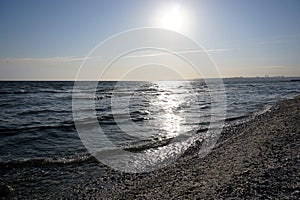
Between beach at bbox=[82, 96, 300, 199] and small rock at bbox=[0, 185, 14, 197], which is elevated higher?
beach at bbox=[82, 96, 300, 199]

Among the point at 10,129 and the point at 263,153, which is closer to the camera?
the point at 263,153

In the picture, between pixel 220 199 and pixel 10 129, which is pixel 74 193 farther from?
pixel 10 129

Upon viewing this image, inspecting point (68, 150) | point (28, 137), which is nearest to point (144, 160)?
point (68, 150)

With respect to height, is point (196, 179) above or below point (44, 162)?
above

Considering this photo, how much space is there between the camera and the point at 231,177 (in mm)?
5902

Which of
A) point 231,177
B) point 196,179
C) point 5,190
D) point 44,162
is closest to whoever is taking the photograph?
point 231,177

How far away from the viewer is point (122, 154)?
11.0 meters

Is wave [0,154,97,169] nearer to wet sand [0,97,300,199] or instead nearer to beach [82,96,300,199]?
wet sand [0,97,300,199]

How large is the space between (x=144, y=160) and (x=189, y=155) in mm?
1713

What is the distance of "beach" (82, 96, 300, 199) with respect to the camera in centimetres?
504

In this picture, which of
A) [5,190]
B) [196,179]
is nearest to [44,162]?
[5,190]

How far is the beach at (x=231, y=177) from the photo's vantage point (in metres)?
5.04

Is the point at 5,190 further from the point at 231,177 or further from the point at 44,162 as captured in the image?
the point at 231,177

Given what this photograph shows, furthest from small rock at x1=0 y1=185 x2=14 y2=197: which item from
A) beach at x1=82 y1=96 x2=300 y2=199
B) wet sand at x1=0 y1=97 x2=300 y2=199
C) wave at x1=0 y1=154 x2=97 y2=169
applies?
wave at x1=0 y1=154 x2=97 y2=169
